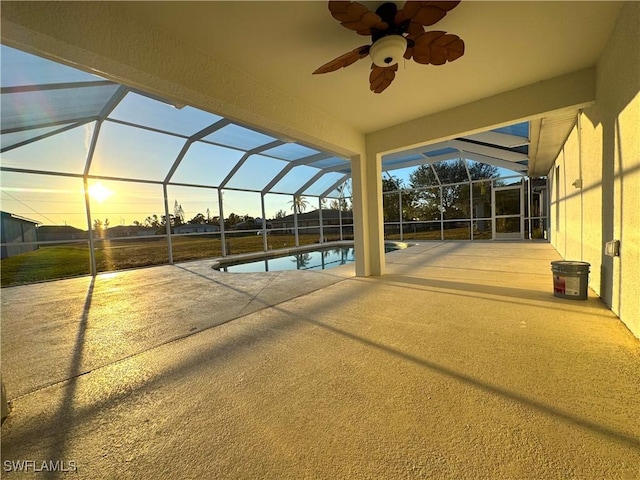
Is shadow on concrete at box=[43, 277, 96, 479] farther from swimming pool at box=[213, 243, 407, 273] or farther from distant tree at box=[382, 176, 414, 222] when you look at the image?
distant tree at box=[382, 176, 414, 222]

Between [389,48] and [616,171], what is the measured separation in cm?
242

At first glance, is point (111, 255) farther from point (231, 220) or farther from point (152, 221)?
point (231, 220)

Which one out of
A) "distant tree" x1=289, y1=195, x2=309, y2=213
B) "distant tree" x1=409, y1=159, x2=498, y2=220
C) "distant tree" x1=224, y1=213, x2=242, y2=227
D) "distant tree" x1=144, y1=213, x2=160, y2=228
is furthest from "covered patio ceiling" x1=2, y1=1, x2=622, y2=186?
"distant tree" x1=289, y1=195, x2=309, y2=213

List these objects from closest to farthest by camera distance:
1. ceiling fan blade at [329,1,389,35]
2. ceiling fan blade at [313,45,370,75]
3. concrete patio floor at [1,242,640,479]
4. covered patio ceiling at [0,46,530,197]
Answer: concrete patio floor at [1,242,640,479]
ceiling fan blade at [329,1,389,35]
ceiling fan blade at [313,45,370,75]
covered patio ceiling at [0,46,530,197]

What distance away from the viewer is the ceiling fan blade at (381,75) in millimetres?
2307

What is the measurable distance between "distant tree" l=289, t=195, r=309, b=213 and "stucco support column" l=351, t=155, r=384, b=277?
6.77m

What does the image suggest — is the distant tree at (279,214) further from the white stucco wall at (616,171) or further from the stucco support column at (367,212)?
the white stucco wall at (616,171)

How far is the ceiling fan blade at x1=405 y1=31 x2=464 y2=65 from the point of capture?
6.27 feet

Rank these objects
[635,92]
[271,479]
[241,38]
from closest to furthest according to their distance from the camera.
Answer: [271,479], [635,92], [241,38]

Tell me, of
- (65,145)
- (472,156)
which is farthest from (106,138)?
(472,156)

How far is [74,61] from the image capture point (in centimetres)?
190

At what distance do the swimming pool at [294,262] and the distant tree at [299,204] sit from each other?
2098 mm

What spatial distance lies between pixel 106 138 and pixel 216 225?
4459 millimetres

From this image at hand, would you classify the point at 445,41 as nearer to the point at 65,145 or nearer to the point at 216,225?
the point at 65,145
